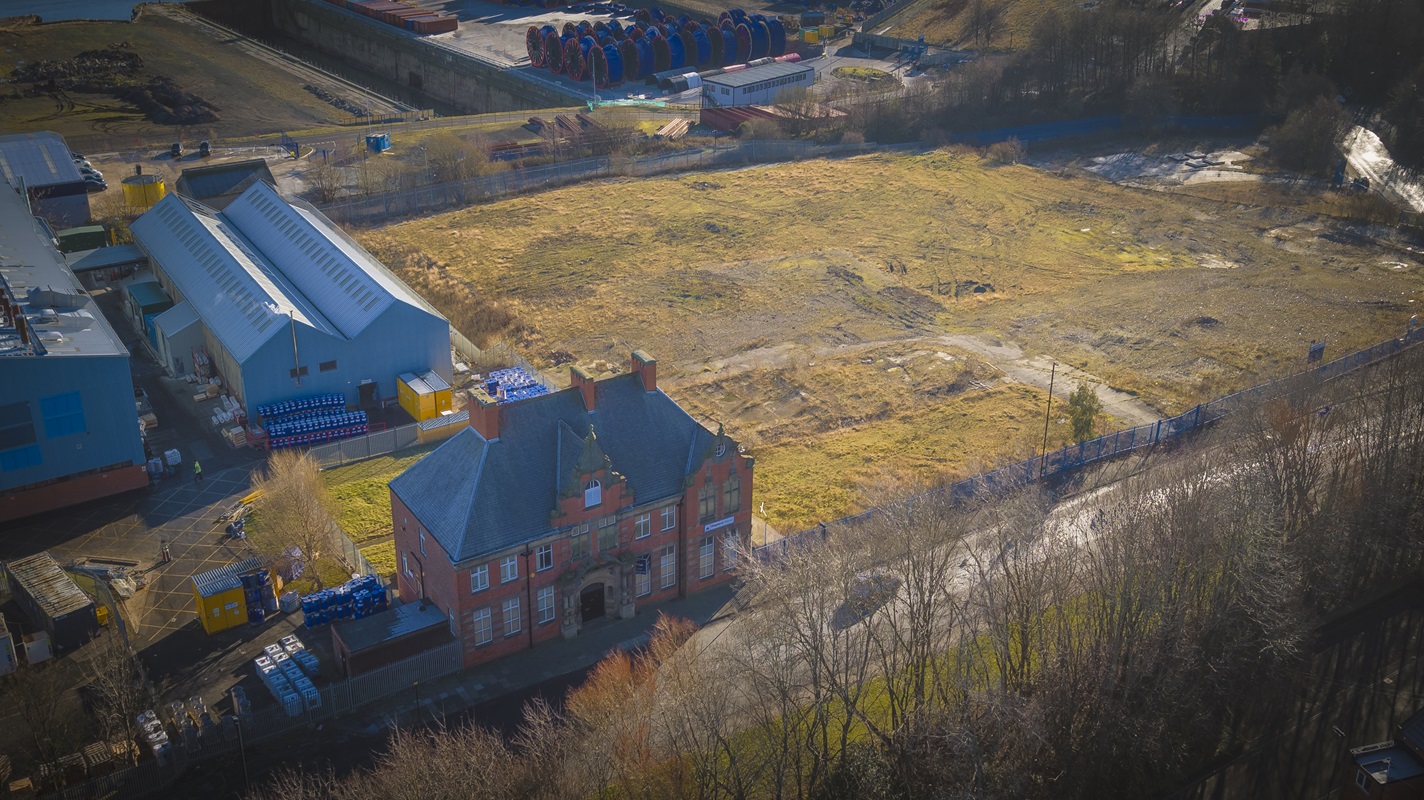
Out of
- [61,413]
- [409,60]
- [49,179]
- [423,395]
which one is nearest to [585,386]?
[423,395]

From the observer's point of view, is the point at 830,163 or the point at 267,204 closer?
the point at 267,204

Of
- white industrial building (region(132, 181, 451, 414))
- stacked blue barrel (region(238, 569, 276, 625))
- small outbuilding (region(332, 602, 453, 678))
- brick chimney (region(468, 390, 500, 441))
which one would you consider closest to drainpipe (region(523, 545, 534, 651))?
small outbuilding (region(332, 602, 453, 678))

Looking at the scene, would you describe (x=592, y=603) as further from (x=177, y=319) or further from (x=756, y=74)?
(x=756, y=74)

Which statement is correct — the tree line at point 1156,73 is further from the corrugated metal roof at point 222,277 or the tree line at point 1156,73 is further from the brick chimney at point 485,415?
the brick chimney at point 485,415

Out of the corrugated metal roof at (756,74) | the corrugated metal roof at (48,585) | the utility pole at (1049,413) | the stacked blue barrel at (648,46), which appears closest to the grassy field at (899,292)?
the utility pole at (1049,413)

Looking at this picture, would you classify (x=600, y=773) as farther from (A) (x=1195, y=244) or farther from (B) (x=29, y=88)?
(B) (x=29, y=88)

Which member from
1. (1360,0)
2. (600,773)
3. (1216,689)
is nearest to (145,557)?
(600,773)
